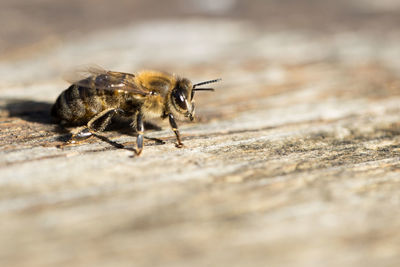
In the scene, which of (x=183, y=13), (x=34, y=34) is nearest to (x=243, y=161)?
(x=34, y=34)

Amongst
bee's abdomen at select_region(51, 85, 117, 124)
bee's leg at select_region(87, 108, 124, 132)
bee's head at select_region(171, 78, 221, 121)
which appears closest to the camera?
bee's leg at select_region(87, 108, 124, 132)

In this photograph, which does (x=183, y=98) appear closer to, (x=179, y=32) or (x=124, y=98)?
(x=124, y=98)

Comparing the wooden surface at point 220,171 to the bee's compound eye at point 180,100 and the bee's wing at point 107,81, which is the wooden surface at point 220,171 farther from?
the bee's wing at point 107,81

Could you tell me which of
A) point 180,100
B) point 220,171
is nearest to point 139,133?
point 180,100

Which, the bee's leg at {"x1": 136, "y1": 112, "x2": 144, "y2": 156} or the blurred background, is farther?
the blurred background

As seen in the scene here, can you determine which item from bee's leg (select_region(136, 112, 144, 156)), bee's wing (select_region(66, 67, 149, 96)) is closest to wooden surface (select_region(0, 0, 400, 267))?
bee's leg (select_region(136, 112, 144, 156))

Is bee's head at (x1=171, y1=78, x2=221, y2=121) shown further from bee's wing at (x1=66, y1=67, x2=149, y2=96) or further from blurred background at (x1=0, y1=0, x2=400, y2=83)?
blurred background at (x1=0, y1=0, x2=400, y2=83)

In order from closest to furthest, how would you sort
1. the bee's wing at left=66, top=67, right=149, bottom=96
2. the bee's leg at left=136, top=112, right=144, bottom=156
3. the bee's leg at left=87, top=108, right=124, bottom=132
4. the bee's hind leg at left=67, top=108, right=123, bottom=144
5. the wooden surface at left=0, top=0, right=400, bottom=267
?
the wooden surface at left=0, top=0, right=400, bottom=267 → the bee's leg at left=136, top=112, right=144, bottom=156 → the bee's hind leg at left=67, top=108, right=123, bottom=144 → the bee's leg at left=87, top=108, right=124, bottom=132 → the bee's wing at left=66, top=67, right=149, bottom=96
